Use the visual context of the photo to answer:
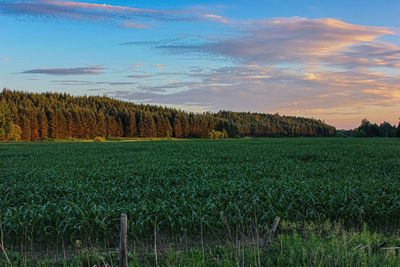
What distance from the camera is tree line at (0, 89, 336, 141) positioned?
11014 cm

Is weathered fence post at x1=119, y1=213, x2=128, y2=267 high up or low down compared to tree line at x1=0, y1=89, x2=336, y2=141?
down

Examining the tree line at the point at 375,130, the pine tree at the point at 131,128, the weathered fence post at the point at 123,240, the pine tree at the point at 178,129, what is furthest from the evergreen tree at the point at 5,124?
the tree line at the point at 375,130

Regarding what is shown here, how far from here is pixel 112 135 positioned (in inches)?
5172

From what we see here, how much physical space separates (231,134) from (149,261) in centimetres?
14499

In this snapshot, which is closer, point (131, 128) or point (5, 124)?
point (5, 124)

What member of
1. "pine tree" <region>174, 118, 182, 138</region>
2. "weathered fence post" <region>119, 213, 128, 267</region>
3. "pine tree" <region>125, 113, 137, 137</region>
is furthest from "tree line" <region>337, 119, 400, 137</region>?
"weathered fence post" <region>119, 213, 128, 267</region>

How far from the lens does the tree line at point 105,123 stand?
110 meters

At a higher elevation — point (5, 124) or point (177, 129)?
point (5, 124)

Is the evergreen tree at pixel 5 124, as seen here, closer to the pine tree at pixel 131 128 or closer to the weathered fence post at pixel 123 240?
the pine tree at pixel 131 128

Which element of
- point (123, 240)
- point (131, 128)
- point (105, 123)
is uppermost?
point (105, 123)

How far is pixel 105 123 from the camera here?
128750 millimetres

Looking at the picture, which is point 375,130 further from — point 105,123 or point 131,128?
point 105,123

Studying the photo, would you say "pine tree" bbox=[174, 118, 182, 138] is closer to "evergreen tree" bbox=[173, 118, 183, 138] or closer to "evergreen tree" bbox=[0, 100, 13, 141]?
"evergreen tree" bbox=[173, 118, 183, 138]

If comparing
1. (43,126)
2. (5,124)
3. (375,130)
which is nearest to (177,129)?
(43,126)
